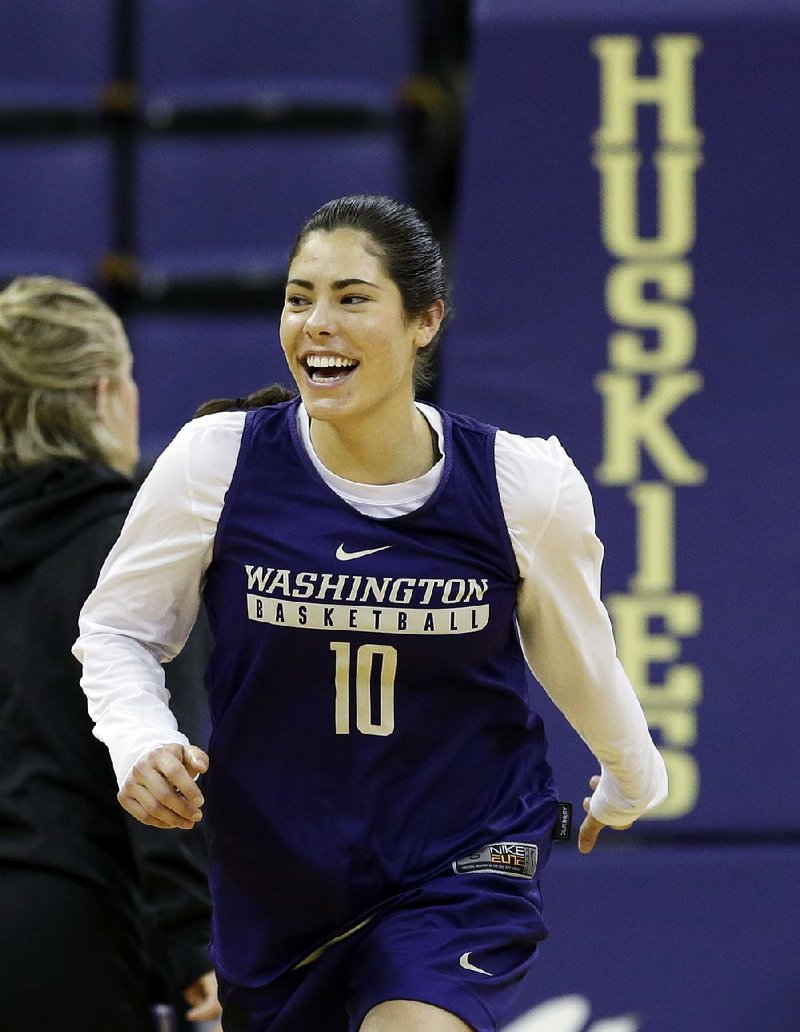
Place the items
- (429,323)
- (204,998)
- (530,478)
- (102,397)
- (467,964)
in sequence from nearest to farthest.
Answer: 1. (467,964)
2. (530,478)
3. (429,323)
4. (204,998)
5. (102,397)

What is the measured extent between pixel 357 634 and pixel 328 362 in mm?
378

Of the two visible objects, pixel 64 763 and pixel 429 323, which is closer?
pixel 429 323

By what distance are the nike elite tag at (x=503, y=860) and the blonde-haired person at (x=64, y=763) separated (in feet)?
1.65

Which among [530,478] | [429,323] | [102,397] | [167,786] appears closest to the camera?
[167,786]

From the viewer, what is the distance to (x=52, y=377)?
3010 millimetres

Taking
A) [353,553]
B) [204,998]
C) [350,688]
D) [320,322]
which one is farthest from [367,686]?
[204,998]

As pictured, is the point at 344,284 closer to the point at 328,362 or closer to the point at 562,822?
the point at 328,362

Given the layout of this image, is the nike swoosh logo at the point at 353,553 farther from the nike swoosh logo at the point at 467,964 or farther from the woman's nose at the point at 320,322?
the nike swoosh logo at the point at 467,964

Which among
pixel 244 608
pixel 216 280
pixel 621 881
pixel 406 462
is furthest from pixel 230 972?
pixel 216 280

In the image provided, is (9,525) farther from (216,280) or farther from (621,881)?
(216,280)

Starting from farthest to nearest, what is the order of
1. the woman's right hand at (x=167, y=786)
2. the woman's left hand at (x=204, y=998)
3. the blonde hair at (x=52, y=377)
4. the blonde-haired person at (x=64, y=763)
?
the blonde hair at (x=52, y=377), the woman's left hand at (x=204, y=998), the blonde-haired person at (x=64, y=763), the woman's right hand at (x=167, y=786)

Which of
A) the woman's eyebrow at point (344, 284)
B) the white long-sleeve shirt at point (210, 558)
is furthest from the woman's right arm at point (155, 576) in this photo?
the woman's eyebrow at point (344, 284)

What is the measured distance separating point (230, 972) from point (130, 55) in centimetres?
469

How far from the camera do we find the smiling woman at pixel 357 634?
8.23ft
